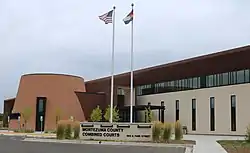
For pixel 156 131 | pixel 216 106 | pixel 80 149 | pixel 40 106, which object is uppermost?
pixel 40 106

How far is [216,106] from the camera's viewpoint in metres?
50.6

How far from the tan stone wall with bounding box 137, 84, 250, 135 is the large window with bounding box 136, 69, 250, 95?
3.10ft

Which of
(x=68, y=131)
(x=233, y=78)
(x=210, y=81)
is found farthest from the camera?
(x=210, y=81)

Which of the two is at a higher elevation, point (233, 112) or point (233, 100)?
point (233, 100)

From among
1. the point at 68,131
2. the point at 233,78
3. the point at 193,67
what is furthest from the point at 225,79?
the point at 68,131

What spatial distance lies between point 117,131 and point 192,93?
24826mm

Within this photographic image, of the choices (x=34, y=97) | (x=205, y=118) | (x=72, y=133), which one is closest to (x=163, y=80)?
(x=205, y=118)

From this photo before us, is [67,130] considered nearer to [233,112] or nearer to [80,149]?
[80,149]

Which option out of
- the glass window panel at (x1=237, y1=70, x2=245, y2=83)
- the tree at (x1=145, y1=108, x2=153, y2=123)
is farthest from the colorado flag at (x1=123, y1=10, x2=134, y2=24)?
the tree at (x1=145, y1=108, x2=153, y2=123)

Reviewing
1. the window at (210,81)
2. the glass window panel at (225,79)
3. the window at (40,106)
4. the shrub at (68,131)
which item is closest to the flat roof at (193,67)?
the window at (210,81)

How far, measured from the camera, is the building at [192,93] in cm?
4762

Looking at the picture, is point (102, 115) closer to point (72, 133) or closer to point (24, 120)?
point (24, 120)

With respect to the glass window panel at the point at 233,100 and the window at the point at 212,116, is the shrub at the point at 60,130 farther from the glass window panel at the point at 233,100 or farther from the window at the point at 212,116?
the window at the point at 212,116

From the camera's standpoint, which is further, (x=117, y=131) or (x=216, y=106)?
(x=216, y=106)
